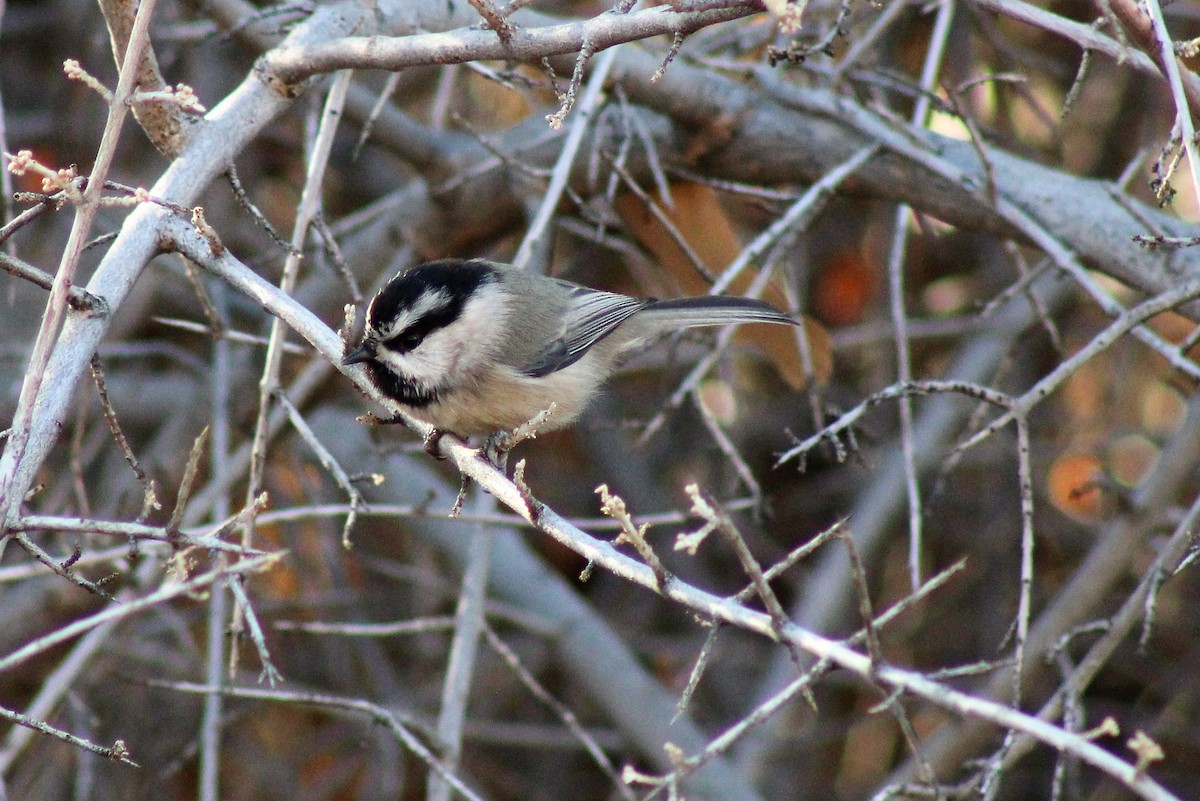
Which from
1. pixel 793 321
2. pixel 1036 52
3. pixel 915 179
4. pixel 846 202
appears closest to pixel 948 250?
pixel 846 202

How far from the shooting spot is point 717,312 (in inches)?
159

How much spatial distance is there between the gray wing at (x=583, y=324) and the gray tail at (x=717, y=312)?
0.60 ft

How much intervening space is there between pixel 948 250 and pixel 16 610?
5282 mm

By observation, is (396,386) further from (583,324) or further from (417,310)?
(583,324)

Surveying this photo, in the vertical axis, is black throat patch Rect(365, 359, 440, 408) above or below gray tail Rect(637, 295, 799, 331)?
below

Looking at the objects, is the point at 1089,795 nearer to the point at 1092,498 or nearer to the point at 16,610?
the point at 1092,498

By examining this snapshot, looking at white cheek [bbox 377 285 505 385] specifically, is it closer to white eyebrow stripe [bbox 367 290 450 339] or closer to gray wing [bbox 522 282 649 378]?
white eyebrow stripe [bbox 367 290 450 339]

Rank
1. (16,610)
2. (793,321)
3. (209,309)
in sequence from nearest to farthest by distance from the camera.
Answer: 1. (209,309)
2. (793,321)
3. (16,610)

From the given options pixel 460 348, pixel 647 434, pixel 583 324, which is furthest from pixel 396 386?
pixel 583 324

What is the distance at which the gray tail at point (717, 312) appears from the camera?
13.1ft

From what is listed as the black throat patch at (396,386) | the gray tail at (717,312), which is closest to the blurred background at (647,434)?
the gray tail at (717,312)

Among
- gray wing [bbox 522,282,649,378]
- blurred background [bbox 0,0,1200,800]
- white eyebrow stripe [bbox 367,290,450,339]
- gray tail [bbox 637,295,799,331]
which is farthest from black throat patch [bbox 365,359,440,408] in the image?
gray tail [bbox 637,295,799,331]

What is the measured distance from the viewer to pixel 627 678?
17.0 feet

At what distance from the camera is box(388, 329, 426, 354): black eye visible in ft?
11.5
